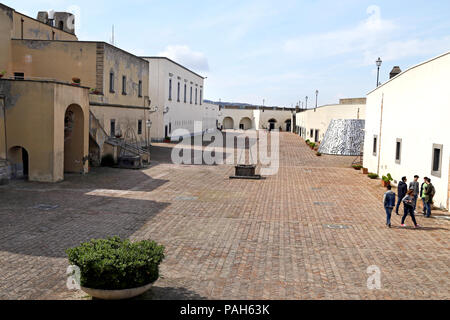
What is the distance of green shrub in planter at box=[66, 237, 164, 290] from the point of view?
6578 millimetres

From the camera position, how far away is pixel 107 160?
24.9 metres

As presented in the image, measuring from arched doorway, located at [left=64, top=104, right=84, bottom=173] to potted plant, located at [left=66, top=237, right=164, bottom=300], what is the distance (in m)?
15.2

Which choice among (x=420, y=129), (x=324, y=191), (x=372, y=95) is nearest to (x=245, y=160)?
(x=372, y=95)

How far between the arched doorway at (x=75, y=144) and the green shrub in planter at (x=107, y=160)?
3.34 meters

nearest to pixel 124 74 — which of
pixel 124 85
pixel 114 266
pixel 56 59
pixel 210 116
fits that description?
pixel 124 85

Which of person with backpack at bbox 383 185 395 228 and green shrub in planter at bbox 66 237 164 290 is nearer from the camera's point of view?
green shrub in planter at bbox 66 237 164 290

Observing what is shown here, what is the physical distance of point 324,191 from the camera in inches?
755

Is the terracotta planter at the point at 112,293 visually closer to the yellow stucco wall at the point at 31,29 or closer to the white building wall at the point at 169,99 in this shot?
the yellow stucco wall at the point at 31,29

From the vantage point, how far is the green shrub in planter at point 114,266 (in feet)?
21.6

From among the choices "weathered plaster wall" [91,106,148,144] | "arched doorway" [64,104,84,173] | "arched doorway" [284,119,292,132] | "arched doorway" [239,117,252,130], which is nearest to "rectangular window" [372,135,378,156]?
"arched doorway" [64,104,84,173]

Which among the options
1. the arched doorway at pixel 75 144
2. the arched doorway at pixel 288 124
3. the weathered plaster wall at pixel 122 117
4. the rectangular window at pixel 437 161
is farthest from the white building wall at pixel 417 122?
the arched doorway at pixel 288 124

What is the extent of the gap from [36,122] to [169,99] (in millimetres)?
28213

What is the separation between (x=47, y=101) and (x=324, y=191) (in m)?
12.1

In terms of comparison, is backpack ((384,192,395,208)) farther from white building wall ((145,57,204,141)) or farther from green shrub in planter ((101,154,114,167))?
white building wall ((145,57,204,141))
